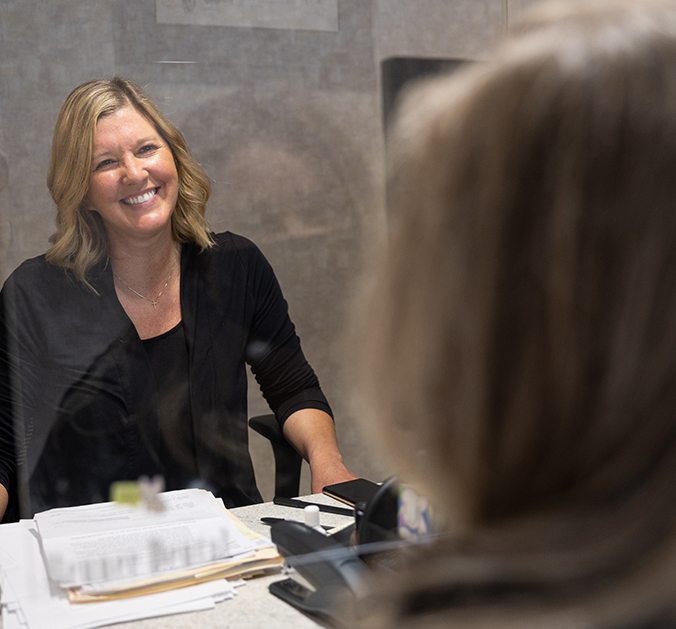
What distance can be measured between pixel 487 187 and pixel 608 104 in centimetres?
7

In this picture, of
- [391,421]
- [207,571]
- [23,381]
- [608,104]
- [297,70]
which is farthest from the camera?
[297,70]

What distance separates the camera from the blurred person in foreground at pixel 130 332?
1.84m

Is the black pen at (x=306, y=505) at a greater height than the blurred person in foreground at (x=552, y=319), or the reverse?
the blurred person in foreground at (x=552, y=319)

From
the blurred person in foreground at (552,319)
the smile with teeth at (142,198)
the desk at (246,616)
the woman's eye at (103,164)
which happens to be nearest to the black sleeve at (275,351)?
the smile with teeth at (142,198)

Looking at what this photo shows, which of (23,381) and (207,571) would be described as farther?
(23,381)

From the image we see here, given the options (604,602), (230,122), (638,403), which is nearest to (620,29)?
(638,403)

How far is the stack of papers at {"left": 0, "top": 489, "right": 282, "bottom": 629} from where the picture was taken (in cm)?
121

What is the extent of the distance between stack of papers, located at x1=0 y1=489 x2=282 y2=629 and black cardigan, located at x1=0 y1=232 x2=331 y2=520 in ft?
1.09

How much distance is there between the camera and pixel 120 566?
4.46 feet

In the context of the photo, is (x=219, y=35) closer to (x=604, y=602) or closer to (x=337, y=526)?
(x=337, y=526)

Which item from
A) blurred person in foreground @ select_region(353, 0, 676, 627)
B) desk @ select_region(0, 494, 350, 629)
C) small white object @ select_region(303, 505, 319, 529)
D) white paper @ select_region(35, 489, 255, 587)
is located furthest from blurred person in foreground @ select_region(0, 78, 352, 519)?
blurred person in foreground @ select_region(353, 0, 676, 627)

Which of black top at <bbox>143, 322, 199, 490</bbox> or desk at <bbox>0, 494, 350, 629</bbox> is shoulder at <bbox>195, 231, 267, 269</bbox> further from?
desk at <bbox>0, 494, 350, 629</bbox>

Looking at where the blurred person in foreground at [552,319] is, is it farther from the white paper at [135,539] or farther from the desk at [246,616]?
the white paper at [135,539]

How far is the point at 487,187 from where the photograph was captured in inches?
18.6
